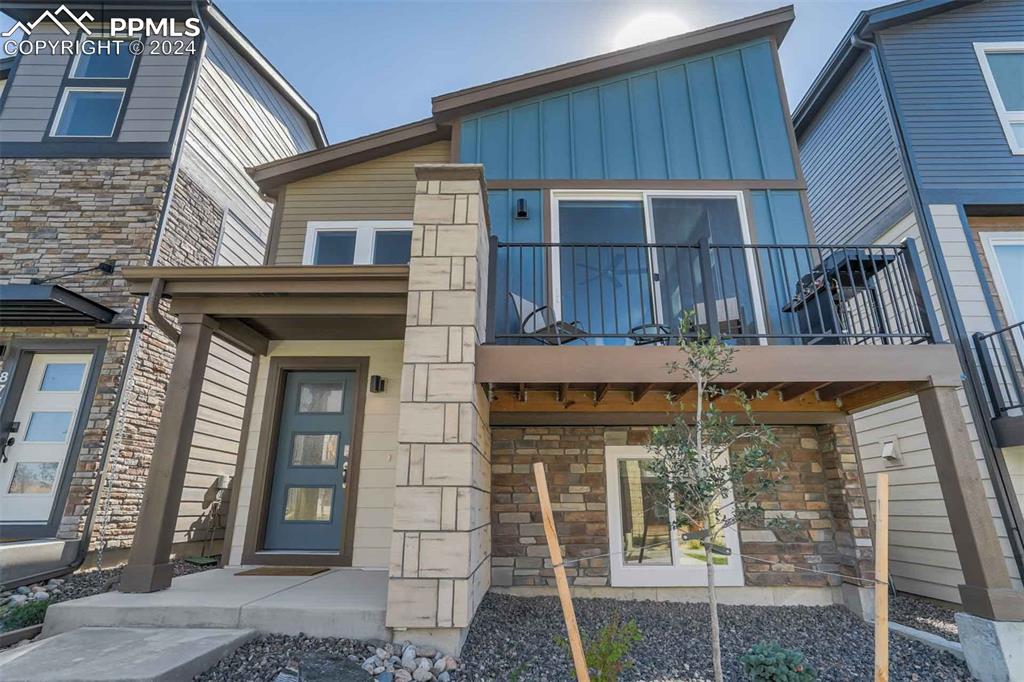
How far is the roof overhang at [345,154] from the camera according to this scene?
5410mm

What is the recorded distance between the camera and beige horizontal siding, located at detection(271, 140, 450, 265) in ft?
17.8

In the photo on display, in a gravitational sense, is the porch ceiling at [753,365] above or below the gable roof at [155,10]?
below

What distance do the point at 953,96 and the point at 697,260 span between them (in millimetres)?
4007

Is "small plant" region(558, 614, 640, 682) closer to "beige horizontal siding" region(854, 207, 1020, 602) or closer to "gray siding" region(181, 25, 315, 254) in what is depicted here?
"beige horizontal siding" region(854, 207, 1020, 602)

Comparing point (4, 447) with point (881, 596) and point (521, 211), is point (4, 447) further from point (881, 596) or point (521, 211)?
point (881, 596)

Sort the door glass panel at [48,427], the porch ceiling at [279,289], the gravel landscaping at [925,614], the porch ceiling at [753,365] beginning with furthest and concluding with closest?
the door glass panel at [48,427], the gravel landscaping at [925,614], the porch ceiling at [279,289], the porch ceiling at [753,365]

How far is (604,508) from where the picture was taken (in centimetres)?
424

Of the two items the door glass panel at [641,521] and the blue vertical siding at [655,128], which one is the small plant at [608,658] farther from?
the blue vertical siding at [655,128]

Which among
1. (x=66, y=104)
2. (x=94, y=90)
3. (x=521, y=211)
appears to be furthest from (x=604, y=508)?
(x=66, y=104)

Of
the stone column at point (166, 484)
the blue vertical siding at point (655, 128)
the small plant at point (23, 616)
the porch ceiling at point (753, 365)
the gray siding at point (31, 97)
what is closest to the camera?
the small plant at point (23, 616)

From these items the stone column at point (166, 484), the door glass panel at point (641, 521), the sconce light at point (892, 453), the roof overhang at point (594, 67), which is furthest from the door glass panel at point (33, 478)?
the sconce light at point (892, 453)

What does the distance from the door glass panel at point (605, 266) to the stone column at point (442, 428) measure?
123 centimetres

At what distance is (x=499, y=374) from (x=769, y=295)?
2858 millimetres

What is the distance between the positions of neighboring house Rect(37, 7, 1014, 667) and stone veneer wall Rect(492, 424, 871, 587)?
2cm
